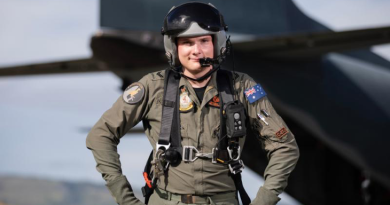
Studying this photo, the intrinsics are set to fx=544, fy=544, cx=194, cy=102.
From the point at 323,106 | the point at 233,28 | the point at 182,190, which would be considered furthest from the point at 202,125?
the point at 323,106

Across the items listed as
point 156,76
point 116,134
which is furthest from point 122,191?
point 156,76

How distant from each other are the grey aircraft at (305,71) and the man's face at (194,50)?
5.00 m

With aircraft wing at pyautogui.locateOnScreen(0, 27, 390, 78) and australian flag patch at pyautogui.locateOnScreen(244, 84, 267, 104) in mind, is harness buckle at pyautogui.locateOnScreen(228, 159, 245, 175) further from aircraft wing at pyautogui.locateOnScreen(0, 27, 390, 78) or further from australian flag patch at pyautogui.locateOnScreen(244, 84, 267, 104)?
aircraft wing at pyautogui.locateOnScreen(0, 27, 390, 78)

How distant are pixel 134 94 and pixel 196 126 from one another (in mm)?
367

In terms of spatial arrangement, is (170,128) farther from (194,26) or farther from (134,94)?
(194,26)

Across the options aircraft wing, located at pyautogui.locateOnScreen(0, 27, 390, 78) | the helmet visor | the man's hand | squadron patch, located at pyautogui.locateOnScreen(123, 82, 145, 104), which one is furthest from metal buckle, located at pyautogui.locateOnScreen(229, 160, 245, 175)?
aircraft wing, located at pyautogui.locateOnScreen(0, 27, 390, 78)

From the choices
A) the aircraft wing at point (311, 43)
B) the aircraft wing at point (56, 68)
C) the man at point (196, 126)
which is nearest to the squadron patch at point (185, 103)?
the man at point (196, 126)

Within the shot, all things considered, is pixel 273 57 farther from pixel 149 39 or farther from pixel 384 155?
pixel 384 155

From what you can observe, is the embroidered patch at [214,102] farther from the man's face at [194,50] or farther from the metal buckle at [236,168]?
the metal buckle at [236,168]

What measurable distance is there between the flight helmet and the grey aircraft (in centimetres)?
493

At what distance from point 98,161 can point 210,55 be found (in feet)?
2.63

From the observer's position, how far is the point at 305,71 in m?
10.7

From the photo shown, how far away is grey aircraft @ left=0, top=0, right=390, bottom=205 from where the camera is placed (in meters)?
8.21

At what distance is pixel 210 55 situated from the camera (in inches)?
113
